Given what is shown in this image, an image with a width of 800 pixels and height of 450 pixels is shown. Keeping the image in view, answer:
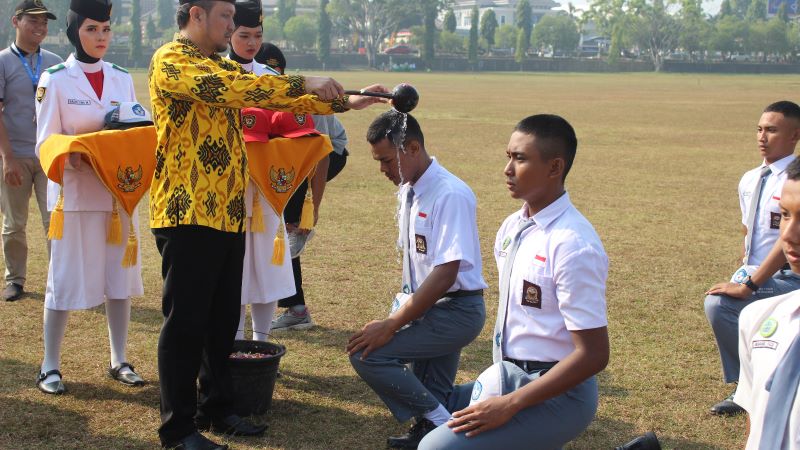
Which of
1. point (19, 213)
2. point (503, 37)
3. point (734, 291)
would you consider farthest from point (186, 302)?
point (503, 37)

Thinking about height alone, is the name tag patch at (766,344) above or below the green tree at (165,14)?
below

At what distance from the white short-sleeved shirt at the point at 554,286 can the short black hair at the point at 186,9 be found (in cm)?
188

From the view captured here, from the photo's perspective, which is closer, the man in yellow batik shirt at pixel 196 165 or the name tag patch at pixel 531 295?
the name tag patch at pixel 531 295

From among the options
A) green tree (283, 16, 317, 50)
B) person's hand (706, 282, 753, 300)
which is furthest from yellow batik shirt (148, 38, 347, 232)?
green tree (283, 16, 317, 50)

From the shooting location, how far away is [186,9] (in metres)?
4.68

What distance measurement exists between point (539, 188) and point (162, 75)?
1.90 meters

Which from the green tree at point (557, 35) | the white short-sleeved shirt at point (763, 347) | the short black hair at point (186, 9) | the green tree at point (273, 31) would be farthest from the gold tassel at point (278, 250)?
the green tree at point (557, 35)

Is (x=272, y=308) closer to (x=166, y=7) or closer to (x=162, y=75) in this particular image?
(x=162, y=75)

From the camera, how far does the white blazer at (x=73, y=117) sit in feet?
18.7

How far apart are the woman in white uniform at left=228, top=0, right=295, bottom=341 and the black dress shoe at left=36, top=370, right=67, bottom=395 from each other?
3.64 feet

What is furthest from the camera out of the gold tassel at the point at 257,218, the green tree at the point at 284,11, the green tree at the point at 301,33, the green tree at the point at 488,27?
the green tree at the point at 284,11

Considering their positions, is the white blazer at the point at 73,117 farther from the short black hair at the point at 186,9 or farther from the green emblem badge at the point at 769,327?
the green emblem badge at the point at 769,327

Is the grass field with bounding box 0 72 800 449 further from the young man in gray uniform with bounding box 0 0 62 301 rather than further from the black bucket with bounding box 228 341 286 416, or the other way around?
the young man in gray uniform with bounding box 0 0 62 301

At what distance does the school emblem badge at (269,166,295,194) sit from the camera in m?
5.98
